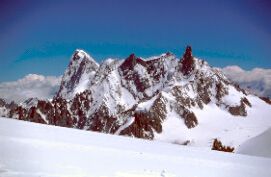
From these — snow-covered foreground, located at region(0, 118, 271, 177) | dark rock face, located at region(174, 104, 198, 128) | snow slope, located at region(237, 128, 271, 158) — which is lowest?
snow slope, located at region(237, 128, 271, 158)

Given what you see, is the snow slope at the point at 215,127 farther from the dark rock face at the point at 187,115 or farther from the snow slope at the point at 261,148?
the snow slope at the point at 261,148

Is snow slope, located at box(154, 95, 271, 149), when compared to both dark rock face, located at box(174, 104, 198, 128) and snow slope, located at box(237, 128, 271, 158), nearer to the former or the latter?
dark rock face, located at box(174, 104, 198, 128)

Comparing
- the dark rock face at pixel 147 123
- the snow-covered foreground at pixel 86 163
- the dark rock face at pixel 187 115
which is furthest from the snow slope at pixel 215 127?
the snow-covered foreground at pixel 86 163

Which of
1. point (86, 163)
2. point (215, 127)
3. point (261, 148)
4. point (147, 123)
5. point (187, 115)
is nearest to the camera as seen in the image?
point (86, 163)

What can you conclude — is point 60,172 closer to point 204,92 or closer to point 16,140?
point 16,140

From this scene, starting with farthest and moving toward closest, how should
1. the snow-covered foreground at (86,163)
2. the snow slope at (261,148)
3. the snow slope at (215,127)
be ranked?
1. the snow slope at (215,127)
2. the snow slope at (261,148)
3. the snow-covered foreground at (86,163)

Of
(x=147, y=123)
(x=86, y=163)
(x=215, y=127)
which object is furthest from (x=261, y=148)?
(x=215, y=127)

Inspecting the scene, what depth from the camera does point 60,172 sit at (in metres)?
5.78

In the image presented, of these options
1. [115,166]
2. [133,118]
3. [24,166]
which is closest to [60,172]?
[24,166]

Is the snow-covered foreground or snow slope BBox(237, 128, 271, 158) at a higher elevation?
the snow-covered foreground

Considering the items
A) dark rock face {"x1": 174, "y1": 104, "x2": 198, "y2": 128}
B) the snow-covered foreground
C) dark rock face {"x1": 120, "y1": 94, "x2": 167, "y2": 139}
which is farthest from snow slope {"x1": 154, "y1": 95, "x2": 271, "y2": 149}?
the snow-covered foreground

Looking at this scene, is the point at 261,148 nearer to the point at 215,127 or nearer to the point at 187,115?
the point at 215,127

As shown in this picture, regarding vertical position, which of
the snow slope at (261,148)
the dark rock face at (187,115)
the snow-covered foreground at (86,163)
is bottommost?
the snow slope at (261,148)

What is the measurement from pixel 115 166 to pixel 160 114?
471ft
